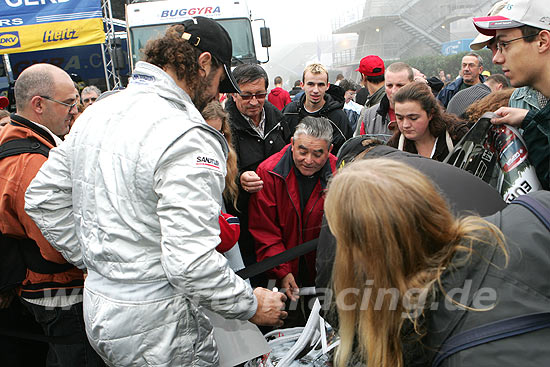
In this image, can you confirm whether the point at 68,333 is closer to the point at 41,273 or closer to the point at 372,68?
the point at 41,273

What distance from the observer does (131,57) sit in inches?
353

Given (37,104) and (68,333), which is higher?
(37,104)

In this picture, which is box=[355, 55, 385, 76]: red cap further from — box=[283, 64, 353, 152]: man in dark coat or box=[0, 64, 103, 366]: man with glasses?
box=[0, 64, 103, 366]: man with glasses

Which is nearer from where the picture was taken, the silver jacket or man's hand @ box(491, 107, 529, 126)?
the silver jacket

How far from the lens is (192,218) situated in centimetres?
150

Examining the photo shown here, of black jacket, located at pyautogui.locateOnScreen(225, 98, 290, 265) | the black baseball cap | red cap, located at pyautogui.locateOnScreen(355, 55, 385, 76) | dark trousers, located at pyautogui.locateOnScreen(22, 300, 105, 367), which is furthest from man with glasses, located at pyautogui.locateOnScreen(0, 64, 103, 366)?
red cap, located at pyautogui.locateOnScreen(355, 55, 385, 76)

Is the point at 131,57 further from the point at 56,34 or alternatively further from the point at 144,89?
the point at 144,89

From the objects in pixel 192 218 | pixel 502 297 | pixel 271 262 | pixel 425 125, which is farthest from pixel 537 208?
pixel 425 125

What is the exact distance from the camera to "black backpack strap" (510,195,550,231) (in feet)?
3.42

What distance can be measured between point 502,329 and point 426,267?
0.66 feet

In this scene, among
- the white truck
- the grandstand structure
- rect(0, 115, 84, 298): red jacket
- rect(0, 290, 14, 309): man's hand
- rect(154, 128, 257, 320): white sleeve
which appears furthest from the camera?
the grandstand structure

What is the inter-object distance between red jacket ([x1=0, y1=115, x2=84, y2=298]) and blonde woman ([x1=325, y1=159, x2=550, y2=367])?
5.92 ft

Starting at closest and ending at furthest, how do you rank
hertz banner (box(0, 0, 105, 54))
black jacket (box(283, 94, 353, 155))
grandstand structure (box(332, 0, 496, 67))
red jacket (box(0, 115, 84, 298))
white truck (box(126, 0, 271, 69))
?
red jacket (box(0, 115, 84, 298)) → black jacket (box(283, 94, 353, 155)) → white truck (box(126, 0, 271, 69)) → hertz banner (box(0, 0, 105, 54)) → grandstand structure (box(332, 0, 496, 67))

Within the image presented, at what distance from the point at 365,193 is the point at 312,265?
2.19 m
